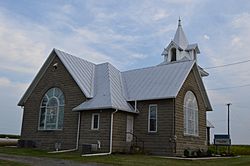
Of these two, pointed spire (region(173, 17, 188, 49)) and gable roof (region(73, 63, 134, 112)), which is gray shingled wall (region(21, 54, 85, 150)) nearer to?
gable roof (region(73, 63, 134, 112))

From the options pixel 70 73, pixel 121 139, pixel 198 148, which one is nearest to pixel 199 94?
pixel 198 148

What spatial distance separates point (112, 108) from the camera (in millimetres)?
23547

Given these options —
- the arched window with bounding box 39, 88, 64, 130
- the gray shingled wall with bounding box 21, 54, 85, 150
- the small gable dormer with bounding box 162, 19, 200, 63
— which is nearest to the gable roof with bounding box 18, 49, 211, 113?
the gray shingled wall with bounding box 21, 54, 85, 150

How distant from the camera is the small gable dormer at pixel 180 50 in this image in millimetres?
38406

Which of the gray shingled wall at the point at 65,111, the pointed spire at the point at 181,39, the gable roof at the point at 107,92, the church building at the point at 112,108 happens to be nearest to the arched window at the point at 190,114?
the church building at the point at 112,108

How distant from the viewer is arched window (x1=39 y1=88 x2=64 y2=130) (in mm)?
27359

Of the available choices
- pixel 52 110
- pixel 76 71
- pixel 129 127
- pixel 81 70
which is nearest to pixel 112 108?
pixel 129 127

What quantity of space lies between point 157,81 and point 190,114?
153 inches

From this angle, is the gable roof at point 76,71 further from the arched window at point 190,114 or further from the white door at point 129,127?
the arched window at point 190,114

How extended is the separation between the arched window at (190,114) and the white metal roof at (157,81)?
74.6 inches

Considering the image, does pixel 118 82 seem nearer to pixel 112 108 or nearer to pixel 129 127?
pixel 129 127

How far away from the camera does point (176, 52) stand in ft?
126

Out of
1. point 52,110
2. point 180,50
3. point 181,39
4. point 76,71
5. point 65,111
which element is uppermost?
point 181,39

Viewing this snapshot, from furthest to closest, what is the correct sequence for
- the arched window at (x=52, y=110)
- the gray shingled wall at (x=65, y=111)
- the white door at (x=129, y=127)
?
the arched window at (x=52, y=110), the gray shingled wall at (x=65, y=111), the white door at (x=129, y=127)
